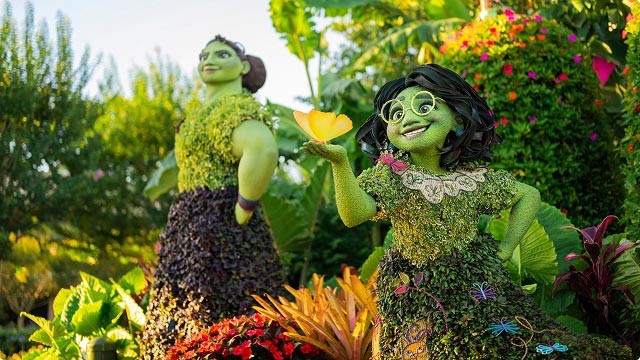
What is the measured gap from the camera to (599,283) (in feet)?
12.7

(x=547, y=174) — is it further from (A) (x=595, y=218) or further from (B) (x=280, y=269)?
(B) (x=280, y=269)

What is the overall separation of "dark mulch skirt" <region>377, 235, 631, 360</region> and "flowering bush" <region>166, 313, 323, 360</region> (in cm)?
98

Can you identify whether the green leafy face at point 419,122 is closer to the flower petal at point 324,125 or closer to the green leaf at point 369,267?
the flower petal at point 324,125

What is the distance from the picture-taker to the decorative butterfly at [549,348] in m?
2.63

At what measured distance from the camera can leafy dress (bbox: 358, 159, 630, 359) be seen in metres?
2.71

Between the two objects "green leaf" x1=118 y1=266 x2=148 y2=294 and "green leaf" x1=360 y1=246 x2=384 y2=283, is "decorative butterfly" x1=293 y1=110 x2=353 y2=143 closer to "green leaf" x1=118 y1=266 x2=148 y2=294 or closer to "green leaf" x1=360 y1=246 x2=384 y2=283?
"green leaf" x1=360 y1=246 x2=384 y2=283

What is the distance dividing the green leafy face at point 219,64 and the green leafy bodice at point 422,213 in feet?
7.18

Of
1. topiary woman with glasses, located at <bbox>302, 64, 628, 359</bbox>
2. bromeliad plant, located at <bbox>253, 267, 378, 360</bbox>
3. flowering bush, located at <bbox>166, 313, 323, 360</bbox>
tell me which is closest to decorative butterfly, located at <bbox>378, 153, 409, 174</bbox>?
topiary woman with glasses, located at <bbox>302, 64, 628, 359</bbox>

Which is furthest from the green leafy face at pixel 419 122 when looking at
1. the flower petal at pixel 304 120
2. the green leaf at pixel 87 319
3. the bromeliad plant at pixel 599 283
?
the green leaf at pixel 87 319

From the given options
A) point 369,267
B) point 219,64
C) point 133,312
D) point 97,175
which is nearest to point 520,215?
point 369,267

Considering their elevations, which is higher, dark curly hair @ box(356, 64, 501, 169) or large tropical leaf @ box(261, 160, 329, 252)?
dark curly hair @ box(356, 64, 501, 169)

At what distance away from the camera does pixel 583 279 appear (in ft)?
13.0

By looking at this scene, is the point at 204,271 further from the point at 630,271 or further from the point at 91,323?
the point at 630,271

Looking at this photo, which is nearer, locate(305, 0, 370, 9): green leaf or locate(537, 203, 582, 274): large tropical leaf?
locate(537, 203, 582, 274): large tropical leaf
